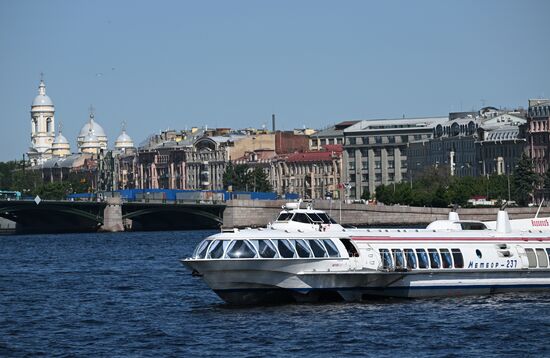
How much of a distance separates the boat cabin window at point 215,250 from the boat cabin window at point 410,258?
5691mm

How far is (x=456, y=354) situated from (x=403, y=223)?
330 ft

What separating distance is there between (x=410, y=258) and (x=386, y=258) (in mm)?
854

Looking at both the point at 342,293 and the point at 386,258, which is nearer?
the point at 342,293

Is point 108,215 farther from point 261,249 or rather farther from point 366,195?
point 261,249

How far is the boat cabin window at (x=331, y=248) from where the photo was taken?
48.3m

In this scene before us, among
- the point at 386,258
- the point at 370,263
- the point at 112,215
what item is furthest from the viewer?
the point at 112,215

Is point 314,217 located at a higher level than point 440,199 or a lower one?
lower

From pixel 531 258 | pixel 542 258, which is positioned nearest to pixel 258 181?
pixel 542 258

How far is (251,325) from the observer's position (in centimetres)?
4469

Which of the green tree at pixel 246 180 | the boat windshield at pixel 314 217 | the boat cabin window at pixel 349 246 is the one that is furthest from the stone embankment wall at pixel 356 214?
the boat cabin window at pixel 349 246

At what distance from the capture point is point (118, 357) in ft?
133

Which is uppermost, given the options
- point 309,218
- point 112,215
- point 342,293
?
point 112,215

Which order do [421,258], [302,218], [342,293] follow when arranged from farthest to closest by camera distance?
[302,218] < [421,258] < [342,293]

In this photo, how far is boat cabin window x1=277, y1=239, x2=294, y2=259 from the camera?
47.5 meters
